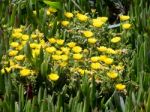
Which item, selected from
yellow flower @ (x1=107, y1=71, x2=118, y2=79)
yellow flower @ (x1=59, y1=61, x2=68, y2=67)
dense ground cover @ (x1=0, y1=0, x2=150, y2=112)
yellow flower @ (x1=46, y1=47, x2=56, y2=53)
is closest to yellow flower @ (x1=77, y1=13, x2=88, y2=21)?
dense ground cover @ (x1=0, y1=0, x2=150, y2=112)

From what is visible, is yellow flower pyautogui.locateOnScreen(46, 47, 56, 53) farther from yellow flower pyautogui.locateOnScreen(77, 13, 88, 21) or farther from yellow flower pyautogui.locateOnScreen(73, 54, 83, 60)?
yellow flower pyautogui.locateOnScreen(77, 13, 88, 21)

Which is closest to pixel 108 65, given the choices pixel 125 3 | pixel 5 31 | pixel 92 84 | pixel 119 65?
pixel 119 65


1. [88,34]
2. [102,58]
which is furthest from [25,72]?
[88,34]

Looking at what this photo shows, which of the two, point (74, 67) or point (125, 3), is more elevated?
point (125, 3)

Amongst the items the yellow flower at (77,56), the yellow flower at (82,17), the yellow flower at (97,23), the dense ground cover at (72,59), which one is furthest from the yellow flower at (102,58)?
the yellow flower at (82,17)

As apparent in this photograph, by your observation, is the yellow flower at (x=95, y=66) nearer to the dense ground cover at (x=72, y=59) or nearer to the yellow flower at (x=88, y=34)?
the dense ground cover at (x=72, y=59)

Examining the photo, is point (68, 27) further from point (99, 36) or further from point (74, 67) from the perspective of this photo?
point (74, 67)

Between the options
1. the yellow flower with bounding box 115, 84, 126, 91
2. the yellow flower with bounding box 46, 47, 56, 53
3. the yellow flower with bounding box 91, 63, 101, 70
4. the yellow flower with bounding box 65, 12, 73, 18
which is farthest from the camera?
the yellow flower with bounding box 65, 12, 73, 18

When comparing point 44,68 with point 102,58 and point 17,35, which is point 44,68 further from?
point 17,35
